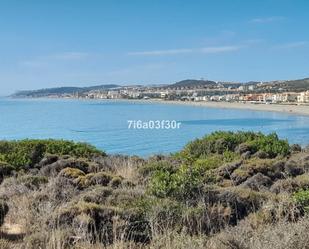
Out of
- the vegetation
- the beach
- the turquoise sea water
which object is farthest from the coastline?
the vegetation

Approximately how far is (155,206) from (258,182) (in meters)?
3.15

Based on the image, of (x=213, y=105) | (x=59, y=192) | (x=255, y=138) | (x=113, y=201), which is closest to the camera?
(x=113, y=201)

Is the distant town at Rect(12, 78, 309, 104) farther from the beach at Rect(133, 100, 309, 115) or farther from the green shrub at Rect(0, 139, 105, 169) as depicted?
the green shrub at Rect(0, 139, 105, 169)

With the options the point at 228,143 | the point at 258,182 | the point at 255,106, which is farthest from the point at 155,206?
the point at 255,106

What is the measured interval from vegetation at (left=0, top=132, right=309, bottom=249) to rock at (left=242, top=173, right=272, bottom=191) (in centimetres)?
2

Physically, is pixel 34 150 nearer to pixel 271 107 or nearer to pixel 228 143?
pixel 228 143

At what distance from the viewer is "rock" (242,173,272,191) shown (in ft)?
30.0

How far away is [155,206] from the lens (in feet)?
22.0

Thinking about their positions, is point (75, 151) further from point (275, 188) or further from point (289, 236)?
point (289, 236)

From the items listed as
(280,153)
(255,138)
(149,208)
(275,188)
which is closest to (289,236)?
(149,208)

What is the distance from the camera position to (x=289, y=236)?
4820 millimetres

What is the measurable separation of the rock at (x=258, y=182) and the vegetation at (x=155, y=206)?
0.06 ft

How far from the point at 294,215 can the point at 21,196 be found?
3830mm

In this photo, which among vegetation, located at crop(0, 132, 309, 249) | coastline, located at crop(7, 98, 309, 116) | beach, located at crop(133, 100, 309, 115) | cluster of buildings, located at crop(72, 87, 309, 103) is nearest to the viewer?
vegetation, located at crop(0, 132, 309, 249)
